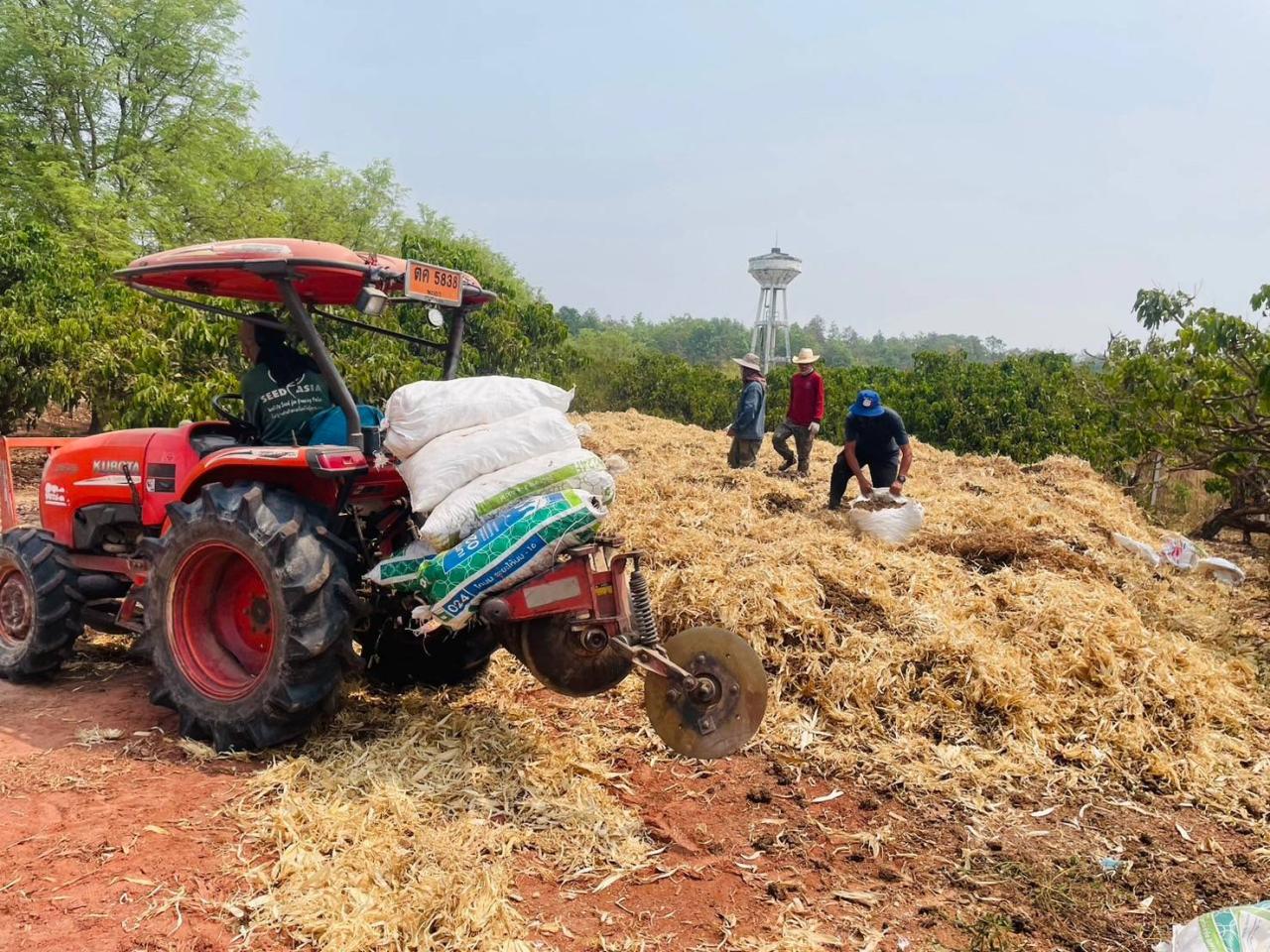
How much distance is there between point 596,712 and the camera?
14.8 feet

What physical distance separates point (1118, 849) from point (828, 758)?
115 cm

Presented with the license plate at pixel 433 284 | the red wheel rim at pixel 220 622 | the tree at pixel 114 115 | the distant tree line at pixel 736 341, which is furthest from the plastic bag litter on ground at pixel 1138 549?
the distant tree line at pixel 736 341

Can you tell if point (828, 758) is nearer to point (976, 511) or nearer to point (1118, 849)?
point (1118, 849)

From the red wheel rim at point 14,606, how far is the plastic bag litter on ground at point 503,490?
266 centimetres

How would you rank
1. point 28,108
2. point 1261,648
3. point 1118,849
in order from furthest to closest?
point 28,108 → point 1261,648 → point 1118,849

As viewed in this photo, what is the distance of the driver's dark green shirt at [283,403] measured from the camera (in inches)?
163

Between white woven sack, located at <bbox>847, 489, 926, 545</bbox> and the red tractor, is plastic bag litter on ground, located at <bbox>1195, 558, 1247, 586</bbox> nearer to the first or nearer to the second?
white woven sack, located at <bbox>847, 489, 926, 545</bbox>

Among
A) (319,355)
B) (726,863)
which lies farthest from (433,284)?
(726,863)

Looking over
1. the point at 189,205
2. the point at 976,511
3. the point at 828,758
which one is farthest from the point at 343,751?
the point at 189,205

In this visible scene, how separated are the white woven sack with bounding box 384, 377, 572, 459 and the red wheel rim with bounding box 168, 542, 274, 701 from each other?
34.1 inches

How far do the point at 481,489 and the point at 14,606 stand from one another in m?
3.04

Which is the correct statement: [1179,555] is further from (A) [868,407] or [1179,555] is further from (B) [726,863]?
(B) [726,863]

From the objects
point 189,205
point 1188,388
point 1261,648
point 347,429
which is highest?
point 189,205

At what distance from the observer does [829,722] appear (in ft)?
14.8
